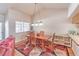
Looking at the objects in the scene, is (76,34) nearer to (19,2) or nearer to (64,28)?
(64,28)

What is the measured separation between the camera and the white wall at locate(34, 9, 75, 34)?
2.21 meters

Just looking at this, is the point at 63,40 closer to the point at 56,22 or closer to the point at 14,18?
the point at 56,22

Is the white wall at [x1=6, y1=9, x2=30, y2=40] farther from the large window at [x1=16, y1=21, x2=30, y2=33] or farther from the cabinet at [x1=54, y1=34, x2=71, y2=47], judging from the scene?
the cabinet at [x1=54, y1=34, x2=71, y2=47]

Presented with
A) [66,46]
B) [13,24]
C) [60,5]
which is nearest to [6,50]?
[13,24]

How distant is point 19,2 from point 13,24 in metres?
0.38

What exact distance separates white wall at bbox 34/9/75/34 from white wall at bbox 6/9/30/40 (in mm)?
303

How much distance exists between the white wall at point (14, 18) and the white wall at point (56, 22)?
0.30m

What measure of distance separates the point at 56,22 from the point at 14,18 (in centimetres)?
70

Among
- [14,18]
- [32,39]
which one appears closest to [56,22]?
[32,39]

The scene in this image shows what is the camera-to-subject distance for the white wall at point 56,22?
7.25 feet

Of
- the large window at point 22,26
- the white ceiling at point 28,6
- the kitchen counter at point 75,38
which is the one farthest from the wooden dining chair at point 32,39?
the kitchen counter at point 75,38

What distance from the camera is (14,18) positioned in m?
2.22

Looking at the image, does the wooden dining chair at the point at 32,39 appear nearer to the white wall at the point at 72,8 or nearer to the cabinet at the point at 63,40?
the cabinet at the point at 63,40

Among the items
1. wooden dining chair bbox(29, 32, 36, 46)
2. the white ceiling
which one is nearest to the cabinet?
wooden dining chair bbox(29, 32, 36, 46)
